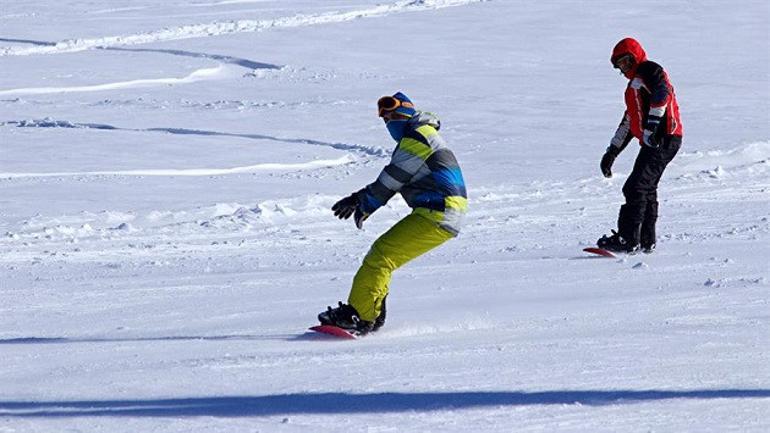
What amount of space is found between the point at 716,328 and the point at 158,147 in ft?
35.9

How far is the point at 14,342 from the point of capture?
5.99 meters

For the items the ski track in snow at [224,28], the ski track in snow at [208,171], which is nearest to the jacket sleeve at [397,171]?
the ski track in snow at [208,171]

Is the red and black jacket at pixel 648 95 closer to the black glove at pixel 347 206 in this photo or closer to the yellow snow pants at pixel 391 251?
the yellow snow pants at pixel 391 251

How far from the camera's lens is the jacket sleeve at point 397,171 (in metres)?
5.50

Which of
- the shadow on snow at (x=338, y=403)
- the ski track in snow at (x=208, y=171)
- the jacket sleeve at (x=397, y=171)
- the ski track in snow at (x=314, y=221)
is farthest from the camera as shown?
the ski track in snow at (x=208, y=171)

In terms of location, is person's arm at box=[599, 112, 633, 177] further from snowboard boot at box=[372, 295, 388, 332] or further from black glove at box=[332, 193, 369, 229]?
black glove at box=[332, 193, 369, 229]

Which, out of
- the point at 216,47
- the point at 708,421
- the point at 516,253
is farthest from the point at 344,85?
the point at 708,421

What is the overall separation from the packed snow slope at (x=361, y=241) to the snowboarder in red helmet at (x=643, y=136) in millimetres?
225

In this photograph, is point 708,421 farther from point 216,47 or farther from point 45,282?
point 216,47

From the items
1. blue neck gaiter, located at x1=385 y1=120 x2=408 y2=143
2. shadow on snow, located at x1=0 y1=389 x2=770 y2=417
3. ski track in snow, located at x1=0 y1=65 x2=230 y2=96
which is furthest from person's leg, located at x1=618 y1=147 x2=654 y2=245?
ski track in snow, located at x1=0 y1=65 x2=230 y2=96

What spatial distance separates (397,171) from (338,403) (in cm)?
139

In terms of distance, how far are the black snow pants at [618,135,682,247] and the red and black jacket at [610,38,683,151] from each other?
0.10m

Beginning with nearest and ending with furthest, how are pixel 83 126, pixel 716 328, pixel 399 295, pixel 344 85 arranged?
1. pixel 716 328
2. pixel 399 295
3. pixel 83 126
4. pixel 344 85

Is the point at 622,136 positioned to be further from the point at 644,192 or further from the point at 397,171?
the point at 397,171
